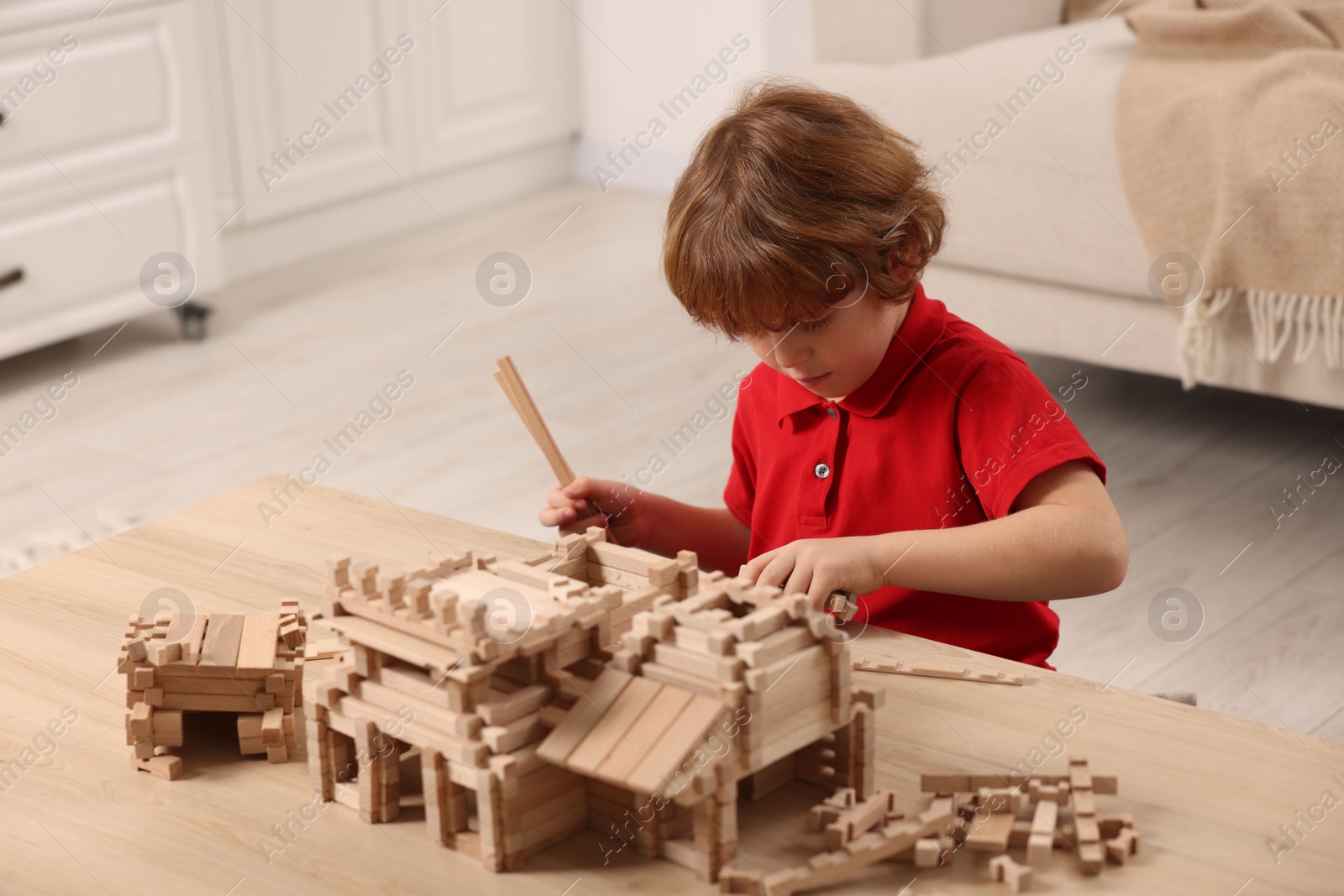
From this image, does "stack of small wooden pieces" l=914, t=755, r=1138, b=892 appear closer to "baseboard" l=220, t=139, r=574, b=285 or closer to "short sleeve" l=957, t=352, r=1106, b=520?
"short sleeve" l=957, t=352, r=1106, b=520

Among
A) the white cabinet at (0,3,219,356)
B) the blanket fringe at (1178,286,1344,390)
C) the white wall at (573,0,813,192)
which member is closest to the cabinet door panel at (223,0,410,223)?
the white cabinet at (0,3,219,356)

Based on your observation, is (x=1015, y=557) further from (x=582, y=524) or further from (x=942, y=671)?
(x=582, y=524)

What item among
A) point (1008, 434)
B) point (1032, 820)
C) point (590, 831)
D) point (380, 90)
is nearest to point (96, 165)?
point (380, 90)

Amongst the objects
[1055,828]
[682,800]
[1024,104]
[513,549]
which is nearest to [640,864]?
[682,800]

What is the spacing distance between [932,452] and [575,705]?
44cm

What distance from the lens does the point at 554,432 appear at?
8.41ft

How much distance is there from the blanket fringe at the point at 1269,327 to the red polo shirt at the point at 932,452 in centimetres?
113

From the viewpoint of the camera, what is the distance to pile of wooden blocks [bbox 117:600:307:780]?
0.81m

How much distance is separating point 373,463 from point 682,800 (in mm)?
1847

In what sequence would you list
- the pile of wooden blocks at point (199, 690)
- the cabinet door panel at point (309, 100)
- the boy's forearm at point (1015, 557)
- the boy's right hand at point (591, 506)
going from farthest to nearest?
the cabinet door panel at point (309, 100) < the boy's right hand at point (591, 506) < the boy's forearm at point (1015, 557) < the pile of wooden blocks at point (199, 690)

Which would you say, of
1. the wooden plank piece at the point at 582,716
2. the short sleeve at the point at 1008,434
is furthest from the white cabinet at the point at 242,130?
the wooden plank piece at the point at 582,716

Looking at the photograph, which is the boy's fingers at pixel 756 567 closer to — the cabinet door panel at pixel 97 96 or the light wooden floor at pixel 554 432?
the light wooden floor at pixel 554 432

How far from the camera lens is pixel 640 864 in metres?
0.71

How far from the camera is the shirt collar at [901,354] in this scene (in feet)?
3.43
